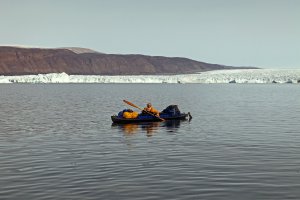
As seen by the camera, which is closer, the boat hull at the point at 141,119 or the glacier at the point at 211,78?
the boat hull at the point at 141,119

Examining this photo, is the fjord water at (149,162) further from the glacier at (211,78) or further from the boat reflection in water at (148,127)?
the glacier at (211,78)

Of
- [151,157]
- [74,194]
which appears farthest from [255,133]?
[74,194]

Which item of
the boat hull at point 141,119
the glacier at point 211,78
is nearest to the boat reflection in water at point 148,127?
the boat hull at point 141,119

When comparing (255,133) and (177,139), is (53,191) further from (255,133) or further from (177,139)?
(255,133)

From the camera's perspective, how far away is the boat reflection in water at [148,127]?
28.4 meters

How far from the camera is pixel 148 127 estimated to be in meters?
30.6

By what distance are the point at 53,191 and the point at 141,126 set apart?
1800 centimetres

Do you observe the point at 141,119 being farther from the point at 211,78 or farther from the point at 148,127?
the point at 211,78

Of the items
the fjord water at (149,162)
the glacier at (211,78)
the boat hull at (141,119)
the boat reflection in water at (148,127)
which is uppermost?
the glacier at (211,78)

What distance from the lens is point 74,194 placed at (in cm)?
1313

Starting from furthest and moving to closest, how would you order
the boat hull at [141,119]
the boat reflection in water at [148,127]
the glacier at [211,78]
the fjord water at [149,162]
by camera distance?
the glacier at [211,78] < the boat hull at [141,119] < the boat reflection in water at [148,127] < the fjord water at [149,162]

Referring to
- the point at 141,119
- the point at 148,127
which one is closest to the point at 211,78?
the point at 141,119

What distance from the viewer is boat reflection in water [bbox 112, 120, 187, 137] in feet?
93.2

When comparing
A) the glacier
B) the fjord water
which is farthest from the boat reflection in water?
the glacier
